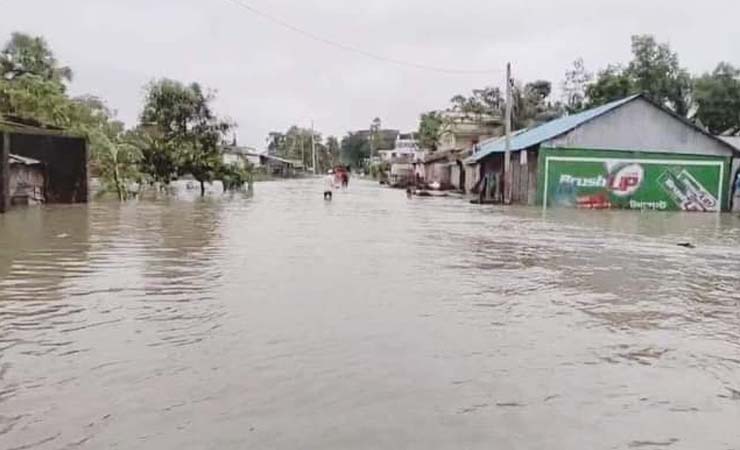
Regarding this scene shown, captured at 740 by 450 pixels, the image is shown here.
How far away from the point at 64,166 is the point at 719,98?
3786 cm

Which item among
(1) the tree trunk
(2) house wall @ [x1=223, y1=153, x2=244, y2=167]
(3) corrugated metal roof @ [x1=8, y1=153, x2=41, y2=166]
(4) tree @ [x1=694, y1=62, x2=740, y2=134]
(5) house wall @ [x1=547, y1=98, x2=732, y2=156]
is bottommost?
(1) the tree trunk

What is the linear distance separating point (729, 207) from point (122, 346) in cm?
3002

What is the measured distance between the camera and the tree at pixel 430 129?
74.1 m

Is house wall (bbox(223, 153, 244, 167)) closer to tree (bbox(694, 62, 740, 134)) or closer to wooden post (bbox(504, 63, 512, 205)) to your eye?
wooden post (bbox(504, 63, 512, 205))

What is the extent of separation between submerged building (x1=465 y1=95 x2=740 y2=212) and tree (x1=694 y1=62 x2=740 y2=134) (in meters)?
15.7

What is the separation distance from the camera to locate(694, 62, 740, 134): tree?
142 feet

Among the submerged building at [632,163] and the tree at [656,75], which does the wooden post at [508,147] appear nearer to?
the submerged building at [632,163]

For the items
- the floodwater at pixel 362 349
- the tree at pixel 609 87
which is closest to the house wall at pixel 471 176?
the tree at pixel 609 87

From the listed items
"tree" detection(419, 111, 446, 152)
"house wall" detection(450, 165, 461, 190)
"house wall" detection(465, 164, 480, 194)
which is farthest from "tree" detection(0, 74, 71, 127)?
"tree" detection(419, 111, 446, 152)

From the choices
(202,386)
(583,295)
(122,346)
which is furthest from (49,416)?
(583,295)

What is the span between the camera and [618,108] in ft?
95.8

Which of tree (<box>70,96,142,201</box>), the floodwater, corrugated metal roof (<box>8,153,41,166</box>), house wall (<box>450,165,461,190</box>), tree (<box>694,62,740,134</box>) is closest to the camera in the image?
the floodwater

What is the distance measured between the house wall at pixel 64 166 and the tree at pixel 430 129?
48759mm

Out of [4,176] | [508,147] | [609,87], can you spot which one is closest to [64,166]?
[4,176]
